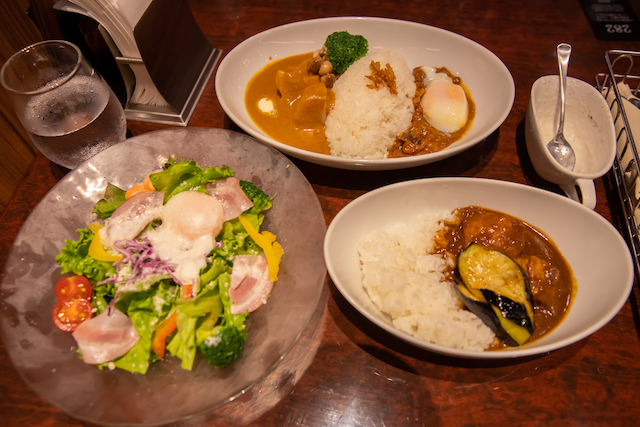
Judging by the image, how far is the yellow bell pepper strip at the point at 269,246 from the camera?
168 centimetres

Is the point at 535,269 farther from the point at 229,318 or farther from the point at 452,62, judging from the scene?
the point at 452,62

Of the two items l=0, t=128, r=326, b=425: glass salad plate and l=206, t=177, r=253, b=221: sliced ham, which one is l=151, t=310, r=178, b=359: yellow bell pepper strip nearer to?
l=0, t=128, r=326, b=425: glass salad plate

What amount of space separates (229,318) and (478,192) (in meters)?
1.40

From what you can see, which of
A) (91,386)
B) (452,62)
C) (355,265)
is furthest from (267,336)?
(452,62)

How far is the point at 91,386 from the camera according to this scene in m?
1.44

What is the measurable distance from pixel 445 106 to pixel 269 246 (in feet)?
5.04

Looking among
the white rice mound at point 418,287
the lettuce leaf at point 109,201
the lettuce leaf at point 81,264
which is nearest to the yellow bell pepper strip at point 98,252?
the lettuce leaf at point 81,264

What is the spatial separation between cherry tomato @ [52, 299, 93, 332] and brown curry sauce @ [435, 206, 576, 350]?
5.49 ft

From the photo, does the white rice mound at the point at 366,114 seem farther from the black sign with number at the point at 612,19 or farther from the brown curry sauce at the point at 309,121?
the black sign with number at the point at 612,19

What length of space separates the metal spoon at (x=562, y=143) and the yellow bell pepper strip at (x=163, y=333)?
2.20 metres

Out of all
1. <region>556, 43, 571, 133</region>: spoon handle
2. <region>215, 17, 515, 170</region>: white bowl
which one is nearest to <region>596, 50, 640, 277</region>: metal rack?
<region>556, 43, 571, 133</region>: spoon handle

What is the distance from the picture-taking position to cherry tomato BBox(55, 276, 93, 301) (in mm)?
1601

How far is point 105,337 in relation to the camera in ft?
4.97

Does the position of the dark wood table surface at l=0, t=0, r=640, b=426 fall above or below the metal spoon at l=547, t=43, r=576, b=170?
below
